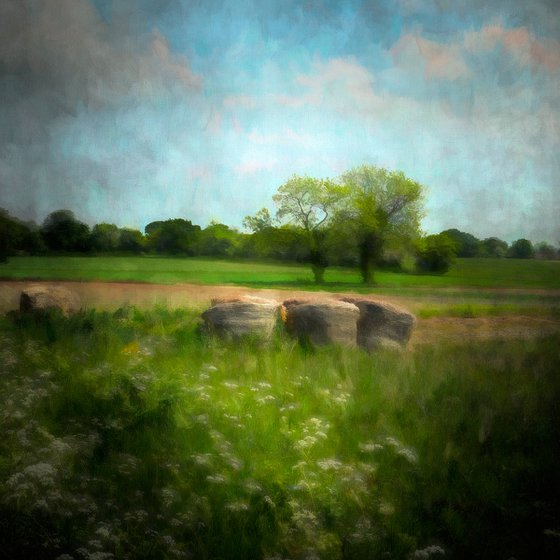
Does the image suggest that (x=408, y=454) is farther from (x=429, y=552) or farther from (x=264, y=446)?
(x=264, y=446)

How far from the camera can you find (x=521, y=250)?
17.4 ft

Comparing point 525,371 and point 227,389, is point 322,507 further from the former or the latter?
point 525,371

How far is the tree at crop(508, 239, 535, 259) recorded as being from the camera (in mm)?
5289

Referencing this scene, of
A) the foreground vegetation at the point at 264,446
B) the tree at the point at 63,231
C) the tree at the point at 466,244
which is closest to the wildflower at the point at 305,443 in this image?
the foreground vegetation at the point at 264,446

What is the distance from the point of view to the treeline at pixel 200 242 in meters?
5.14

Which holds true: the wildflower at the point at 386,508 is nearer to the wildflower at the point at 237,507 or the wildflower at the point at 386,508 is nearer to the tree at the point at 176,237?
the wildflower at the point at 237,507

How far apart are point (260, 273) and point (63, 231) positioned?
2.03 meters

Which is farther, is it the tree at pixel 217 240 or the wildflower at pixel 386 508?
the tree at pixel 217 240

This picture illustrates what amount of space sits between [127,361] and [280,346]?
1601 millimetres

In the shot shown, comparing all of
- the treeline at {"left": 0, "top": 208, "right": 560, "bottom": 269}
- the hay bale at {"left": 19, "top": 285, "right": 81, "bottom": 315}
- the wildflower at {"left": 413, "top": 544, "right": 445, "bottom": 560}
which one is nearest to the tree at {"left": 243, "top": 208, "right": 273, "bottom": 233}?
the treeline at {"left": 0, "top": 208, "right": 560, "bottom": 269}

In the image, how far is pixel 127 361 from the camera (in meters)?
4.99

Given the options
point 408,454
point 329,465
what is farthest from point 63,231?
point 408,454

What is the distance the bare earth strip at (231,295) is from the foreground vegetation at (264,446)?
13 centimetres

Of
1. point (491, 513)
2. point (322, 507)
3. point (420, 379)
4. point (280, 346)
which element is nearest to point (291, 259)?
point (280, 346)
